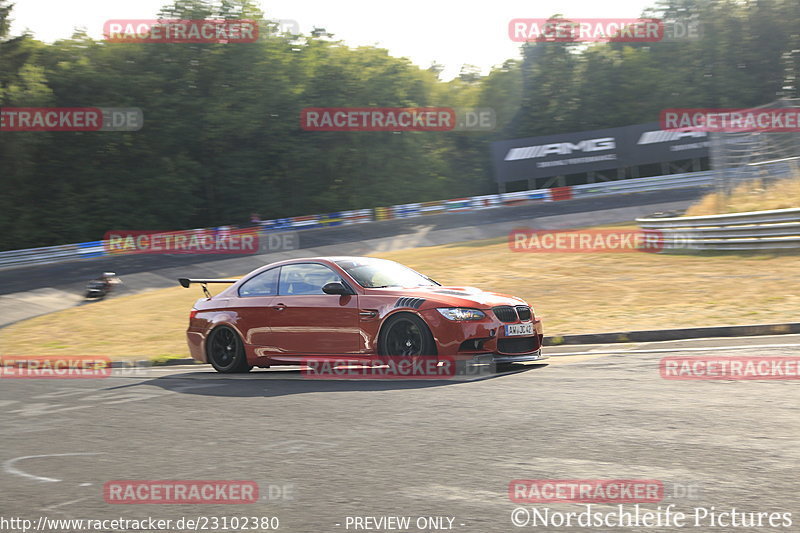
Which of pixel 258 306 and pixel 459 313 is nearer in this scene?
pixel 459 313

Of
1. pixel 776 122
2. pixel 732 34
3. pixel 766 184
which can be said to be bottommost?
pixel 766 184

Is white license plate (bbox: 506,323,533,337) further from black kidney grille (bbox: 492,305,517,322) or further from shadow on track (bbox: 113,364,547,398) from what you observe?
shadow on track (bbox: 113,364,547,398)

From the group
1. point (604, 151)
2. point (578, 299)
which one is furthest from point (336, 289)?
point (604, 151)

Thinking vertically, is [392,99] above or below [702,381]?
above

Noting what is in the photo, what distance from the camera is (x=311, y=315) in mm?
10289

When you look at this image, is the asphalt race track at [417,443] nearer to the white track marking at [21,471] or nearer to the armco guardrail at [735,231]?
the white track marking at [21,471]

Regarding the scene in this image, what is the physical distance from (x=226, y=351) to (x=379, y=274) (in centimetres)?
227

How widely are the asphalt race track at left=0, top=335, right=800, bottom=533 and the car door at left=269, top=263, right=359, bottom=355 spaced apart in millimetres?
708

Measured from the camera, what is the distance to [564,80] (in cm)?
6462

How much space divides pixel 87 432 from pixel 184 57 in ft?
161

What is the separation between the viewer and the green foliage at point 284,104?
5106cm

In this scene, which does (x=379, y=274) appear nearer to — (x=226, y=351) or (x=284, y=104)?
(x=226, y=351)

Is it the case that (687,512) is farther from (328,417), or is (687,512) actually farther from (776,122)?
(776,122)

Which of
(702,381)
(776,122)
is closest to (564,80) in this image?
(776,122)
